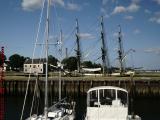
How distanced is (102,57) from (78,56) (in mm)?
8884

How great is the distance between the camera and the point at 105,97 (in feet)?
93.9

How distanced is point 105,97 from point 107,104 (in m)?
0.68

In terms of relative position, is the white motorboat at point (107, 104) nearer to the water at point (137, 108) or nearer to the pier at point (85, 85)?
the water at point (137, 108)

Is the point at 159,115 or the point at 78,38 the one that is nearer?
the point at 159,115

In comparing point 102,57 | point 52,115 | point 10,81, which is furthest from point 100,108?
point 102,57

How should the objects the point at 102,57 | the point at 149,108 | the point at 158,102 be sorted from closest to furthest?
the point at 149,108
the point at 158,102
the point at 102,57

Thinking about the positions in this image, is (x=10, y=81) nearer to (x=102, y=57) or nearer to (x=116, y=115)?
(x=102, y=57)

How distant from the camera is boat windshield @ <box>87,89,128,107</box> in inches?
1118

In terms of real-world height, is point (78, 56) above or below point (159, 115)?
above

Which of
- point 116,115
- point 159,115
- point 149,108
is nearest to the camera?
point 116,115

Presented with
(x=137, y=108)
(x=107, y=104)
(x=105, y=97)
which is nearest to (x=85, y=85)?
(x=137, y=108)

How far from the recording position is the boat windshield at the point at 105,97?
1118 inches

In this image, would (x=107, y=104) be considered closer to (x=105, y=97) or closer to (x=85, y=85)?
(x=105, y=97)

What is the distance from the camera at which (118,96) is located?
94.1 ft
